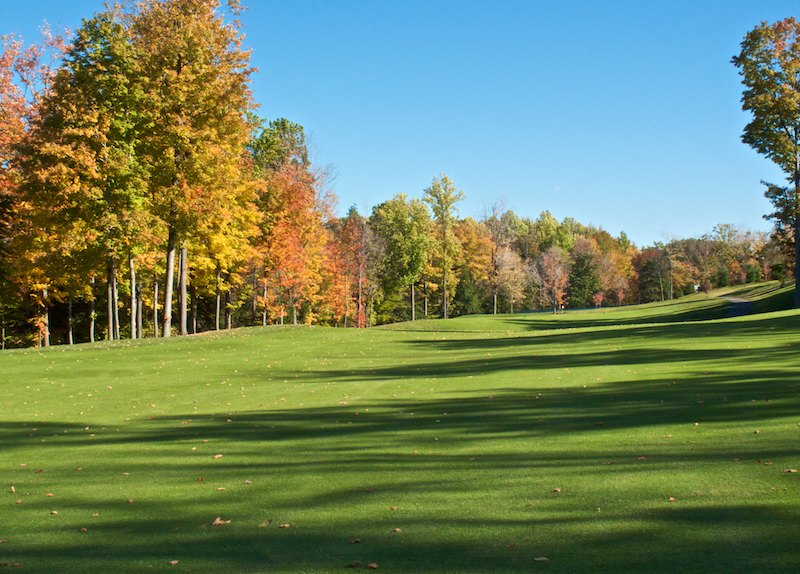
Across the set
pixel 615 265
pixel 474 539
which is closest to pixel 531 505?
pixel 474 539

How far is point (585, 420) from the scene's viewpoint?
11.3m

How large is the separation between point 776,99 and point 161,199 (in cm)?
3513

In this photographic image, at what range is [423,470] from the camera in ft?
28.5

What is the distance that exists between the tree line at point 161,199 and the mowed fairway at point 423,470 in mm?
15499

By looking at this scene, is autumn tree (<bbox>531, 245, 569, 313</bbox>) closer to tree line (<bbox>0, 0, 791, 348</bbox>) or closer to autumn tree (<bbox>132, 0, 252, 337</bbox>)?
tree line (<bbox>0, 0, 791, 348</bbox>)

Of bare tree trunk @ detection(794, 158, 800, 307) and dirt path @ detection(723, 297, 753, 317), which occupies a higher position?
bare tree trunk @ detection(794, 158, 800, 307)

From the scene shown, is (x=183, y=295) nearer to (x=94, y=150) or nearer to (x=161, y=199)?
(x=161, y=199)

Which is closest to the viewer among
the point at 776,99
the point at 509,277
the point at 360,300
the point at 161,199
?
the point at 161,199

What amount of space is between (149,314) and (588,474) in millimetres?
61595

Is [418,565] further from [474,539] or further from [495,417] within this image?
[495,417]

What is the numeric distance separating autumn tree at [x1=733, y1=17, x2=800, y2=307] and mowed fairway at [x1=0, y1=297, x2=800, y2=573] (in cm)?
2684

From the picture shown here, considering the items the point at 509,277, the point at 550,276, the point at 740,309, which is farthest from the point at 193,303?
the point at 550,276

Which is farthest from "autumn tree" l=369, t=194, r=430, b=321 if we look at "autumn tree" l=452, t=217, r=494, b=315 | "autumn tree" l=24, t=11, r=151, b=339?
"autumn tree" l=24, t=11, r=151, b=339

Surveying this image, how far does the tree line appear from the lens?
3256 cm
